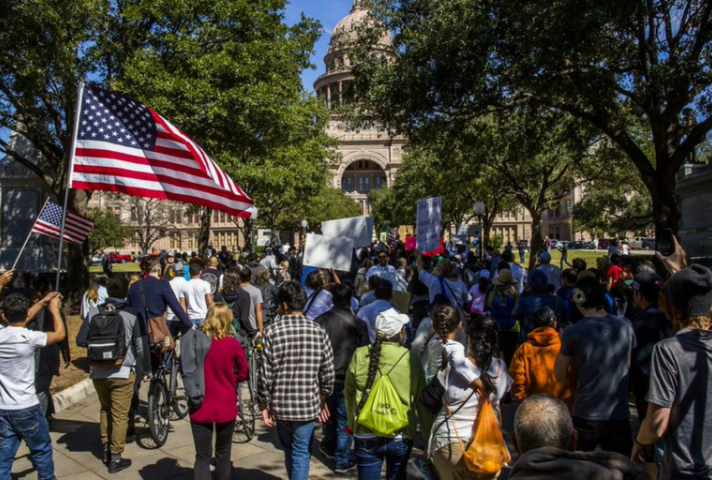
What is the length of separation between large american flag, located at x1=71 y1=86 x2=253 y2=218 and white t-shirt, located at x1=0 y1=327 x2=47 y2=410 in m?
1.90

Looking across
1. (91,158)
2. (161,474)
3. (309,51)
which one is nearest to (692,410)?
(161,474)

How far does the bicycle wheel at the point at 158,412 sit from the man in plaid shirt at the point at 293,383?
2.48m

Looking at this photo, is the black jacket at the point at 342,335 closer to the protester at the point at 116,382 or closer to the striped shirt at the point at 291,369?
the striped shirt at the point at 291,369

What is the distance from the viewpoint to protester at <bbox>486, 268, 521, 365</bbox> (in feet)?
27.5

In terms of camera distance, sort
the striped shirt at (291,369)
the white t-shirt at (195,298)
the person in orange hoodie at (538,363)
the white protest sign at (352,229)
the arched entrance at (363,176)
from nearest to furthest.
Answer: the striped shirt at (291,369) → the person in orange hoodie at (538,363) → the white t-shirt at (195,298) → the white protest sign at (352,229) → the arched entrance at (363,176)

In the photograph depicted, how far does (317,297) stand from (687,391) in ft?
15.9

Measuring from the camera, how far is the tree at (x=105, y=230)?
50.5 metres

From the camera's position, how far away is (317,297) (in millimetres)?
7406

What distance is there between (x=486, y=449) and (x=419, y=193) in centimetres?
4140

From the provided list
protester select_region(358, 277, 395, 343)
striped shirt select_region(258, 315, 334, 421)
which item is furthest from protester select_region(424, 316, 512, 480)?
protester select_region(358, 277, 395, 343)

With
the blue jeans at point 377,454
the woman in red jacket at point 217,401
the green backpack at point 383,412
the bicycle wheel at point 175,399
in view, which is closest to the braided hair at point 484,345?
the green backpack at point 383,412

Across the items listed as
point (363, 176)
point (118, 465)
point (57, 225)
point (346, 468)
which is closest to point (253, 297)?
point (118, 465)

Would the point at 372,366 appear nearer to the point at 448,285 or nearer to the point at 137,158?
the point at 137,158

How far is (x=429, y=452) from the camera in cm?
405
